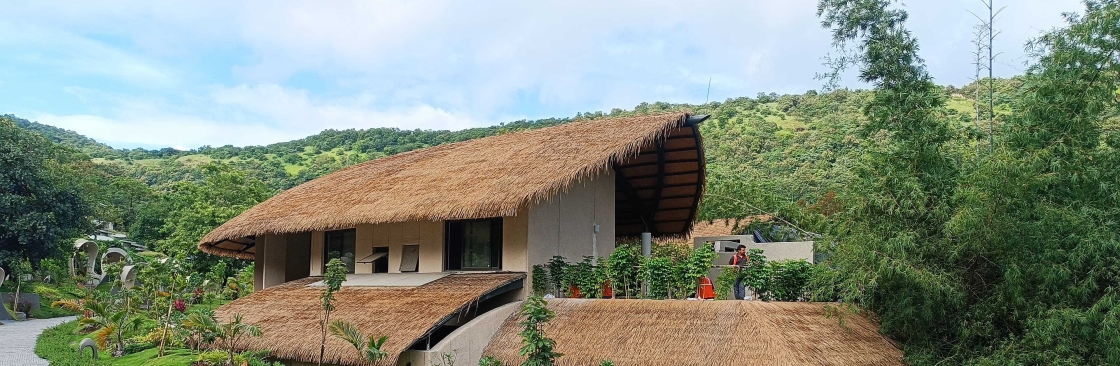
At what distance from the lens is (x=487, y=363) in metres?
10.5

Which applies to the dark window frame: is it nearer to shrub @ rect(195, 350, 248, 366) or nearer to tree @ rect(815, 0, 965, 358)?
shrub @ rect(195, 350, 248, 366)

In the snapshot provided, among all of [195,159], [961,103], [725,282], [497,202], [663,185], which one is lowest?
[725,282]

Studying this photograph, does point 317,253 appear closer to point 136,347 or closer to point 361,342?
point 136,347

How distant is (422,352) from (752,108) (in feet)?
127

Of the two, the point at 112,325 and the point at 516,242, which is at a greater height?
the point at 516,242

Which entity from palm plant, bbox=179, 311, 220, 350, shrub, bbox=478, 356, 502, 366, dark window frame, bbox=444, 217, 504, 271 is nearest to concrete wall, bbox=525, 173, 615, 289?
dark window frame, bbox=444, 217, 504, 271

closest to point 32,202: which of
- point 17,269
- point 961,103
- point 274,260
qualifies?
point 17,269

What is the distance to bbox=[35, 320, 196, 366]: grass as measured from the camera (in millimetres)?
14100

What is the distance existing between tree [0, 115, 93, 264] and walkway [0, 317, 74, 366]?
3284 mm

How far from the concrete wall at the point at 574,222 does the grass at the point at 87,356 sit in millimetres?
5418

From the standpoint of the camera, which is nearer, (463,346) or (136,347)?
(463,346)

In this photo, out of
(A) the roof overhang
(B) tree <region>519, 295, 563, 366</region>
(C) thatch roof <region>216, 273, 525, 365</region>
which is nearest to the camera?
(B) tree <region>519, 295, 563, 366</region>

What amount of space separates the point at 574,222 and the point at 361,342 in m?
4.36

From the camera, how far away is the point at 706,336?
11180 millimetres
